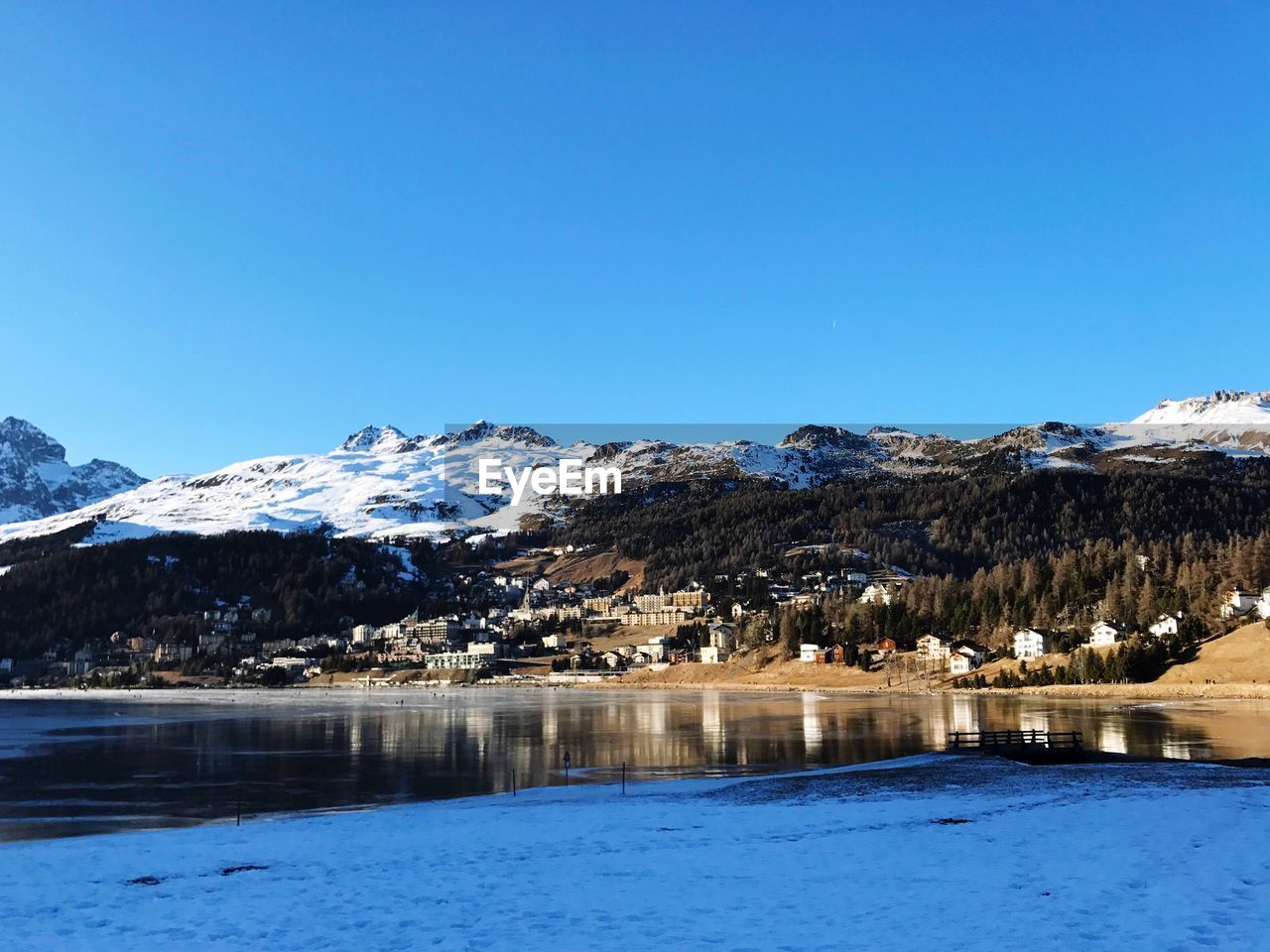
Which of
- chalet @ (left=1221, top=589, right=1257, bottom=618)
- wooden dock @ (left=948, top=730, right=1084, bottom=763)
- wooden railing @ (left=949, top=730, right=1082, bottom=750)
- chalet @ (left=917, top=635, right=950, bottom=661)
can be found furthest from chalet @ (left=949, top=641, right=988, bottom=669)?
wooden railing @ (left=949, top=730, right=1082, bottom=750)

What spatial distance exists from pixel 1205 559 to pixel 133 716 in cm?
18008

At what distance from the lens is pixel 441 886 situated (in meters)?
21.9

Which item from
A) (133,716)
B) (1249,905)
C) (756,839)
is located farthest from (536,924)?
(133,716)

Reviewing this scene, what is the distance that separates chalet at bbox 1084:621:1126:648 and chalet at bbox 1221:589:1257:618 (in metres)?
14.3

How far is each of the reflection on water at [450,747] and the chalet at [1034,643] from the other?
43740 mm

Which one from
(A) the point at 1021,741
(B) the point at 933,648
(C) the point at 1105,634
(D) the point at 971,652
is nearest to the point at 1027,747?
(A) the point at 1021,741

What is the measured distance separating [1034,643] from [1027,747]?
116 meters

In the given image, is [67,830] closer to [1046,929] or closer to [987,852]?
[987,852]

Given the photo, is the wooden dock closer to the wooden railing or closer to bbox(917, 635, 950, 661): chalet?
the wooden railing

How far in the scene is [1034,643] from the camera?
15975 centimetres

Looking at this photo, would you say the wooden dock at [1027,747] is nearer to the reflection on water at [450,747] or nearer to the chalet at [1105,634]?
the reflection on water at [450,747]

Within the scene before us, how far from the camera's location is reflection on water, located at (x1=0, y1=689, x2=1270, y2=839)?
47.1 m

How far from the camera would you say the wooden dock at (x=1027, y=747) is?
51.1 m

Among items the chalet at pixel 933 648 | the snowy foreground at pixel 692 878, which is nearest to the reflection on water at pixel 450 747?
the snowy foreground at pixel 692 878
